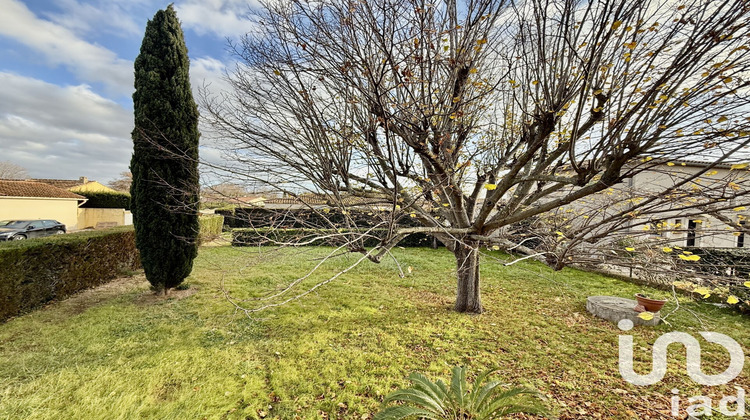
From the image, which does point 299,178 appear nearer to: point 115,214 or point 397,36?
point 397,36

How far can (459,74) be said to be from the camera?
141 inches

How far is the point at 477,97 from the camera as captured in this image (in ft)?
10.0

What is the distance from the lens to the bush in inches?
850

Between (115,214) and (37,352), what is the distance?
2377cm

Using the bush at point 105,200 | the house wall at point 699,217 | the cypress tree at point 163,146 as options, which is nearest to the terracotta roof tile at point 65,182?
the bush at point 105,200

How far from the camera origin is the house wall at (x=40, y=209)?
16.5 metres

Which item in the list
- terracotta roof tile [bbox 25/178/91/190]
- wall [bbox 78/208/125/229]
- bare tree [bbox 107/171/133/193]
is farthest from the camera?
bare tree [bbox 107/171/133/193]

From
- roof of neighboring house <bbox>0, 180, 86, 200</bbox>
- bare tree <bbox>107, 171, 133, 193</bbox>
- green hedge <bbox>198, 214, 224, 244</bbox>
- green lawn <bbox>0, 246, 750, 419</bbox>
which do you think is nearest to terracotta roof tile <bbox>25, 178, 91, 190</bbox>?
Answer: bare tree <bbox>107, 171, 133, 193</bbox>

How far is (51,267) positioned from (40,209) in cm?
1927

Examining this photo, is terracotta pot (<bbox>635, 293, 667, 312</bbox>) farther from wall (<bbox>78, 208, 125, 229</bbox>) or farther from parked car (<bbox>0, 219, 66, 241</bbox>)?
wall (<bbox>78, 208, 125, 229</bbox>)

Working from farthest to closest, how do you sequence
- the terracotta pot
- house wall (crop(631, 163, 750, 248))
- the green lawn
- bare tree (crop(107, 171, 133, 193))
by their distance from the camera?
bare tree (crop(107, 171, 133, 193)) < the terracotta pot < the green lawn < house wall (crop(631, 163, 750, 248))

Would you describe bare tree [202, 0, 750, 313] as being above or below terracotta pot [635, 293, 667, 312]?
above

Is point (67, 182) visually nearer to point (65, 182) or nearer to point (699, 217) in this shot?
point (65, 182)

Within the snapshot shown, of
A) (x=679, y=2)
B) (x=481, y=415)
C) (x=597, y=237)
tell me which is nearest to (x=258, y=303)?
(x=481, y=415)
